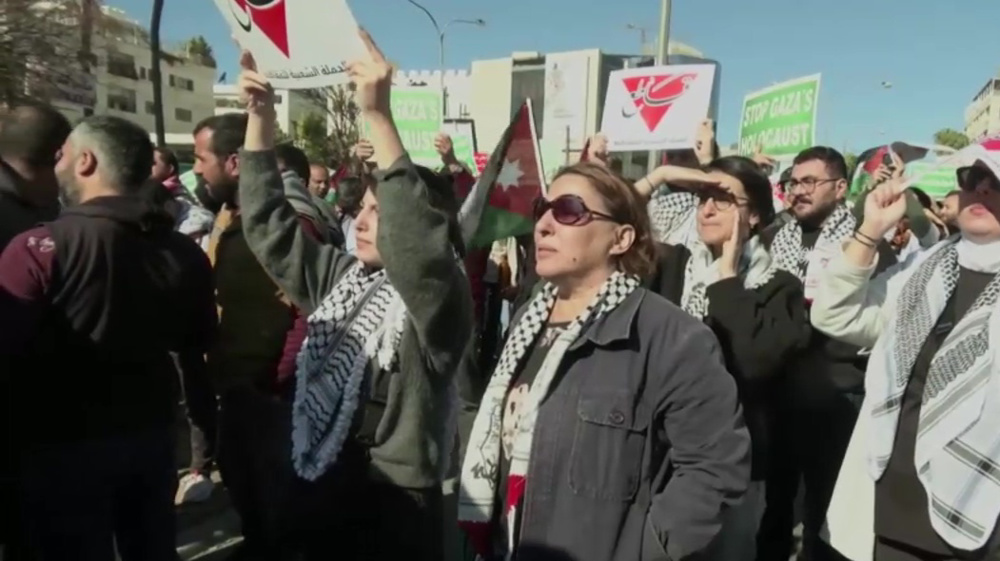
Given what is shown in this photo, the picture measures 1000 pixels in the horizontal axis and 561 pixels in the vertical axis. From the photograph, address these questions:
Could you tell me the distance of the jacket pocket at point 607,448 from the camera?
2.19m

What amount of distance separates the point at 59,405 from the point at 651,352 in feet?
6.00

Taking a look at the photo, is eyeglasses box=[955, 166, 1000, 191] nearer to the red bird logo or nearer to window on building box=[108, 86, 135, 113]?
the red bird logo

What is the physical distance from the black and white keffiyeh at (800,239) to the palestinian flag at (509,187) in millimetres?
1194

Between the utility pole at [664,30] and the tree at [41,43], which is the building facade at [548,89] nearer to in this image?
the tree at [41,43]

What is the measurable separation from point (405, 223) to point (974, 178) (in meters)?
1.60

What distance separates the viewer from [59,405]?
2.86 m

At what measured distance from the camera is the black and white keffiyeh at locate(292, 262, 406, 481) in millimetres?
2693

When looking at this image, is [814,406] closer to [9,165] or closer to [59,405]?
[59,405]

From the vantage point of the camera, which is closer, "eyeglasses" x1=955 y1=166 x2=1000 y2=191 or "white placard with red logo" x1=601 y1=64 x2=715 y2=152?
"eyeglasses" x1=955 y1=166 x2=1000 y2=191

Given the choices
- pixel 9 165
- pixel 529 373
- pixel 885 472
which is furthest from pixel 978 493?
pixel 9 165

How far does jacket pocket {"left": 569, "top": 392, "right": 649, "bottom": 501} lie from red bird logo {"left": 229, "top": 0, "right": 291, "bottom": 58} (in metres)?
1.39

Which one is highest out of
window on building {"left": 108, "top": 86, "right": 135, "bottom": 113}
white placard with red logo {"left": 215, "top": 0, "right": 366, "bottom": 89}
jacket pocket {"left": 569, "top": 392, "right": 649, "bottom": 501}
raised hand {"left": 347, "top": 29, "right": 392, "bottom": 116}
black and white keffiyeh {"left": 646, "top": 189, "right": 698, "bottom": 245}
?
window on building {"left": 108, "top": 86, "right": 135, "bottom": 113}

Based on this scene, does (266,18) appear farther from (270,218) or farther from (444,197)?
(444,197)

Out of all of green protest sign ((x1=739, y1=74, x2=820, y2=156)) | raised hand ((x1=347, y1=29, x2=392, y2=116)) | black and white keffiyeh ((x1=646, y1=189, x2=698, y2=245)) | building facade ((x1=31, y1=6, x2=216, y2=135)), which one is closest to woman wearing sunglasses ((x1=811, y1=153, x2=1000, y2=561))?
black and white keffiyeh ((x1=646, y1=189, x2=698, y2=245))
